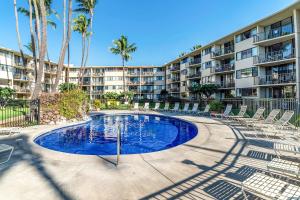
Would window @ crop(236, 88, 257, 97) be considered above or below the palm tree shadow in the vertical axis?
above

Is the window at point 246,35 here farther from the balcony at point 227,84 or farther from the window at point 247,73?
the balcony at point 227,84

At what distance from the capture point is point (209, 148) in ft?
23.7

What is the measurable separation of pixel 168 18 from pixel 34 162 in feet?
165

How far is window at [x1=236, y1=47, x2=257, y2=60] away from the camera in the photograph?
25.0 meters

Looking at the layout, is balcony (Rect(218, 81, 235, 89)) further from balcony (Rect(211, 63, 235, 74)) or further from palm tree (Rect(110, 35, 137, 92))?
palm tree (Rect(110, 35, 137, 92))

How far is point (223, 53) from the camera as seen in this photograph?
3141cm

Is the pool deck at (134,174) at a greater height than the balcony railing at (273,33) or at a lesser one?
lesser

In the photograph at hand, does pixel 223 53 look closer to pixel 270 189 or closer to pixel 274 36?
pixel 274 36

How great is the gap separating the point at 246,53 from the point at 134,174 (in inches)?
1076

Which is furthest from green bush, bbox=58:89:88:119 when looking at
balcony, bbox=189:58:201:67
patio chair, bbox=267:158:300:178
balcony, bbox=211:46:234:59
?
balcony, bbox=189:58:201:67

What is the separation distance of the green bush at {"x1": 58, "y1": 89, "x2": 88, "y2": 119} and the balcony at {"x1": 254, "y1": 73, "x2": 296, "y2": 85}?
879 inches

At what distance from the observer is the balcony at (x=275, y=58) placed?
2082cm

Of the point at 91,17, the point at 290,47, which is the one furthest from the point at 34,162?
the point at 91,17

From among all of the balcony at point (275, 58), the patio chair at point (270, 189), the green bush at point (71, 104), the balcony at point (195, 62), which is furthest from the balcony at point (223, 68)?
the patio chair at point (270, 189)
